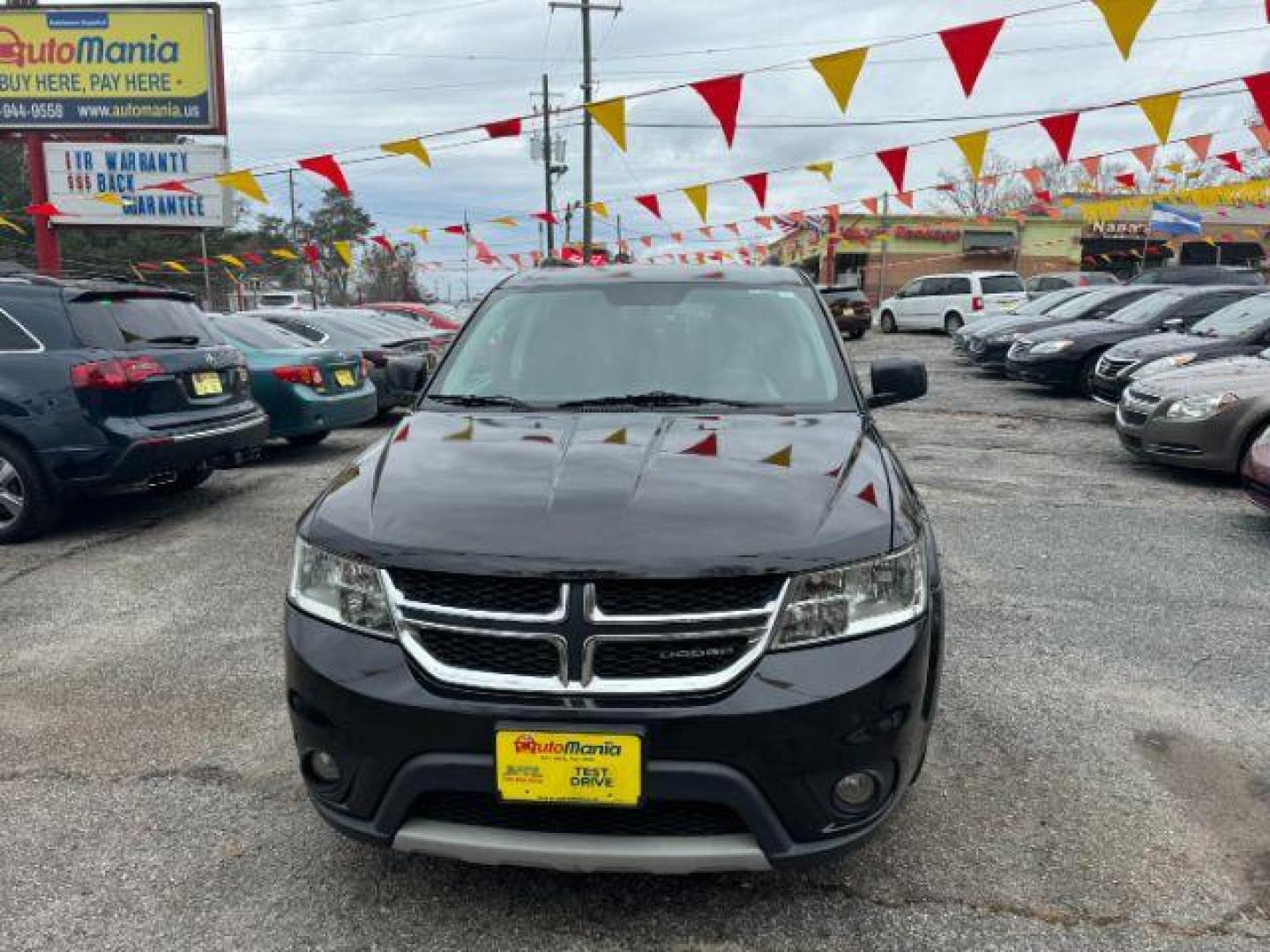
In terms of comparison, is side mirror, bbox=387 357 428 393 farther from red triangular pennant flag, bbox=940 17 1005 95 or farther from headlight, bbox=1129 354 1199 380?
headlight, bbox=1129 354 1199 380

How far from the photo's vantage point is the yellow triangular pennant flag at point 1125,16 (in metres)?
6.73

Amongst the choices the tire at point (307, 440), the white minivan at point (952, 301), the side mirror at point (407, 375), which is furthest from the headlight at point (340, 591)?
the white minivan at point (952, 301)

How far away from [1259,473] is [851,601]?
4.89 m

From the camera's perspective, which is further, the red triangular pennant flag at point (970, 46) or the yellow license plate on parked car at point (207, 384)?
the red triangular pennant flag at point (970, 46)

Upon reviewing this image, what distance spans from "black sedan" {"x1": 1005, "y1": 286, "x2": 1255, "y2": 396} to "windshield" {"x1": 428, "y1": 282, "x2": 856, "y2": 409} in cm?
1022

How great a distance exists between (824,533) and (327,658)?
4.03ft

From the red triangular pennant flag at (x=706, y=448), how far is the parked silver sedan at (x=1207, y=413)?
6.13 m

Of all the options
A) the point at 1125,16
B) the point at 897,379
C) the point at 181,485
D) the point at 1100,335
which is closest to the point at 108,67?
the point at 181,485

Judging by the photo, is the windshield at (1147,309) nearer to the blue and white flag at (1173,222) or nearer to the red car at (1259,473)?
the red car at (1259,473)

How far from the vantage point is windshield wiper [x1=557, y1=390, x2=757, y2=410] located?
10.4ft

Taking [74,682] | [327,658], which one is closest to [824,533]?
[327,658]

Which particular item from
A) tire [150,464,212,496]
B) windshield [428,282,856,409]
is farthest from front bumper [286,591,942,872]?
tire [150,464,212,496]

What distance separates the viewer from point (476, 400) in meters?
3.35

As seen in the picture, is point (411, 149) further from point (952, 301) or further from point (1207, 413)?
point (952, 301)
